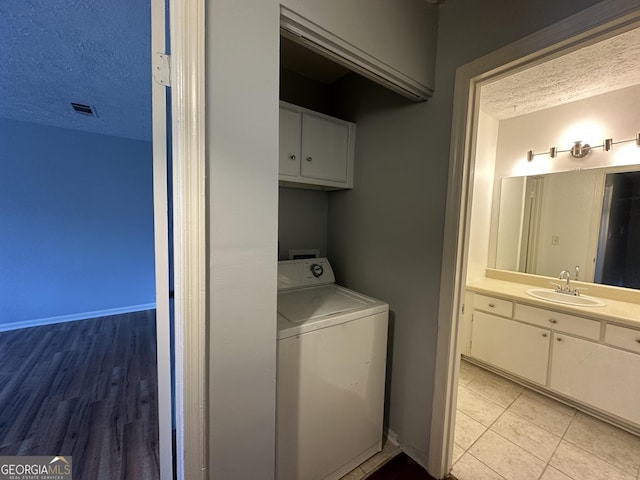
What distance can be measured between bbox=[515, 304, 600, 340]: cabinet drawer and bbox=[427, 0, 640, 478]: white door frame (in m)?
1.21

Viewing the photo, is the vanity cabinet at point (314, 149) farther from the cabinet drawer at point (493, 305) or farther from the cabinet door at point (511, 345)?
the cabinet door at point (511, 345)

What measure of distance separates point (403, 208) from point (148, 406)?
227 cm

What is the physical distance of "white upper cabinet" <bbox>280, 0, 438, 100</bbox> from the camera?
89cm

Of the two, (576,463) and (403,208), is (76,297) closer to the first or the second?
(403,208)

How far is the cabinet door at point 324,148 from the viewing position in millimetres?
1600

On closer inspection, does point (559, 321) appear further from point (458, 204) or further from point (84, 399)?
point (84, 399)

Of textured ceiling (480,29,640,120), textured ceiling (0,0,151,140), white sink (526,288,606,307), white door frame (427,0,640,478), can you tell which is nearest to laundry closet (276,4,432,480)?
white door frame (427,0,640,478)

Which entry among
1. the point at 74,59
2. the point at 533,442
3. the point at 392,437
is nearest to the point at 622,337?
the point at 533,442

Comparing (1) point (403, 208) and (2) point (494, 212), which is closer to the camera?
(1) point (403, 208)

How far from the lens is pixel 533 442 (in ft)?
5.28

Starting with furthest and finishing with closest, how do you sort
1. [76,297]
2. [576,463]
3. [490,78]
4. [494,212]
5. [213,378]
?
[76,297]
[494,212]
[576,463]
[490,78]
[213,378]

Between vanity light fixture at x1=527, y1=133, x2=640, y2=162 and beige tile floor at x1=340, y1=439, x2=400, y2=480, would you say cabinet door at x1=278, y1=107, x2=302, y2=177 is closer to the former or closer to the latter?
beige tile floor at x1=340, y1=439, x2=400, y2=480

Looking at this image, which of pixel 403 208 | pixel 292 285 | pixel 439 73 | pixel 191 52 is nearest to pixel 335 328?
pixel 292 285

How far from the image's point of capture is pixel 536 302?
1995 millimetres
